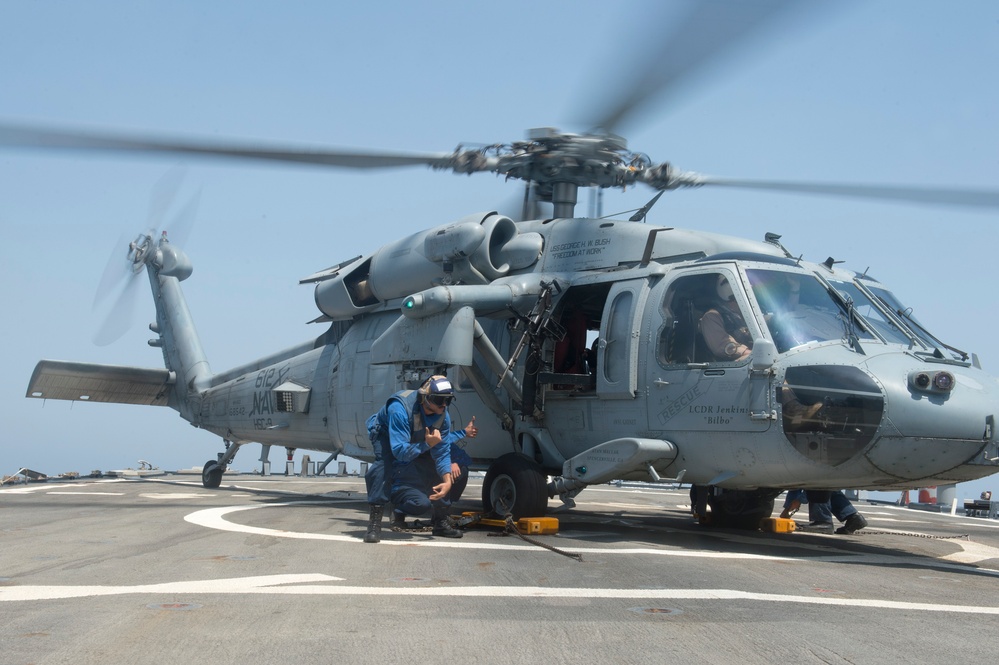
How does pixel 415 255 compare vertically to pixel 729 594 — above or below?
above

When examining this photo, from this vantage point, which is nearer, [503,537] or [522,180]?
[503,537]

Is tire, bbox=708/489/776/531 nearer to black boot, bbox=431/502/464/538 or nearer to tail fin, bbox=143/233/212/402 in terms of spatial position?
black boot, bbox=431/502/464/538

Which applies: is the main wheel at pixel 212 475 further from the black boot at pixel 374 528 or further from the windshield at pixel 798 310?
the windshield at pixel 798 310

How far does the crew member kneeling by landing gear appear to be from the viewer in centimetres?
955

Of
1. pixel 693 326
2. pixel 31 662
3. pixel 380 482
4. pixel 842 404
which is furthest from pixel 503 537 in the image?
pixel 31 662

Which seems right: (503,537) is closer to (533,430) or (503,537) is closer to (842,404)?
(533,430)

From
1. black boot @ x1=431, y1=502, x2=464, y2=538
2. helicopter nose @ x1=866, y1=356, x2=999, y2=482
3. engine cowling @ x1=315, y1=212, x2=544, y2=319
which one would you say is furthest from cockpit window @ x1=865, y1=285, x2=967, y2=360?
black boot @ x1=431, y1=502, x2=464, y2=538

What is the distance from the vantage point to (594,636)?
4.76 metres

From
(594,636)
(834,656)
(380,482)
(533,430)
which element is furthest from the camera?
(533,430)

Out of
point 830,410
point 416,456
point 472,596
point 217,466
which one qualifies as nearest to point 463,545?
point 416,456

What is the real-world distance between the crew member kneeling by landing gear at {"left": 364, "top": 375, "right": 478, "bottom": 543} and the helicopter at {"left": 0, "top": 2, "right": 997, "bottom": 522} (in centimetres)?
128

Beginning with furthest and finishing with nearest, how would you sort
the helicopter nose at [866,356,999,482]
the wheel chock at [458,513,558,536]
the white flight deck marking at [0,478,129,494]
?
the white flight deck marking at [0,478,129,494] < the wheel chock at [458,513,558,536] < the helicopter nose at [866,356,999,482]

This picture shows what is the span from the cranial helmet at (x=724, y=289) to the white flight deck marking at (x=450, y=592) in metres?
4.07

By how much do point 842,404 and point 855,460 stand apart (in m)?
0.51
